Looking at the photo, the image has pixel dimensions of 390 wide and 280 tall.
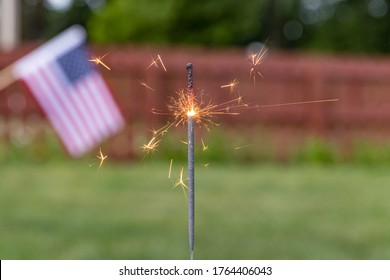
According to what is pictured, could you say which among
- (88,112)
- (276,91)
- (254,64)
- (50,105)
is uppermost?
(276,91)

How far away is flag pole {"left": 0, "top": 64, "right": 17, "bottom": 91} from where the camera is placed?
14.9m

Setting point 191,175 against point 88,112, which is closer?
point 191,175

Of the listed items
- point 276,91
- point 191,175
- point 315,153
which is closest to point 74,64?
point 315,153

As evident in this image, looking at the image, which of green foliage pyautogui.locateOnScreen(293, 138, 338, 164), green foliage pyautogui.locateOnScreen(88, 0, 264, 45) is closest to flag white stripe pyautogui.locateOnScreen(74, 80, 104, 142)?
green foliage pyautogui.locateOnScreen(293, 138, 338, 164)

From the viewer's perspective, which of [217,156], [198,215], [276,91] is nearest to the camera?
A: [198,215]

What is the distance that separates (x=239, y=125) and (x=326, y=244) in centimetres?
885

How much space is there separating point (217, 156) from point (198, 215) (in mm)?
6003

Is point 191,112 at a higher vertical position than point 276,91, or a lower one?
lower

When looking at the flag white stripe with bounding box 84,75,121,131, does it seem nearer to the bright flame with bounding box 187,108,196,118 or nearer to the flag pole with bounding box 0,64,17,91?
the flag pole with bounding box 0,64,17,91

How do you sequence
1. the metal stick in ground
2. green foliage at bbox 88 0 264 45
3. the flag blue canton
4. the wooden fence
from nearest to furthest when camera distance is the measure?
the metal stick in ground < the flag blue canton < the wooden fence < green foliage at bbox 88 0 264 45

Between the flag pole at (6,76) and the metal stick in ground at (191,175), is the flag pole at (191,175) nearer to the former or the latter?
the metal stick in ground at (191,175)

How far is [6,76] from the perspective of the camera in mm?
15523

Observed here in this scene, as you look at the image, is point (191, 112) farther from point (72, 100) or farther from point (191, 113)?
point (72, 100)

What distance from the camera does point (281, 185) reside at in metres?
9.77
